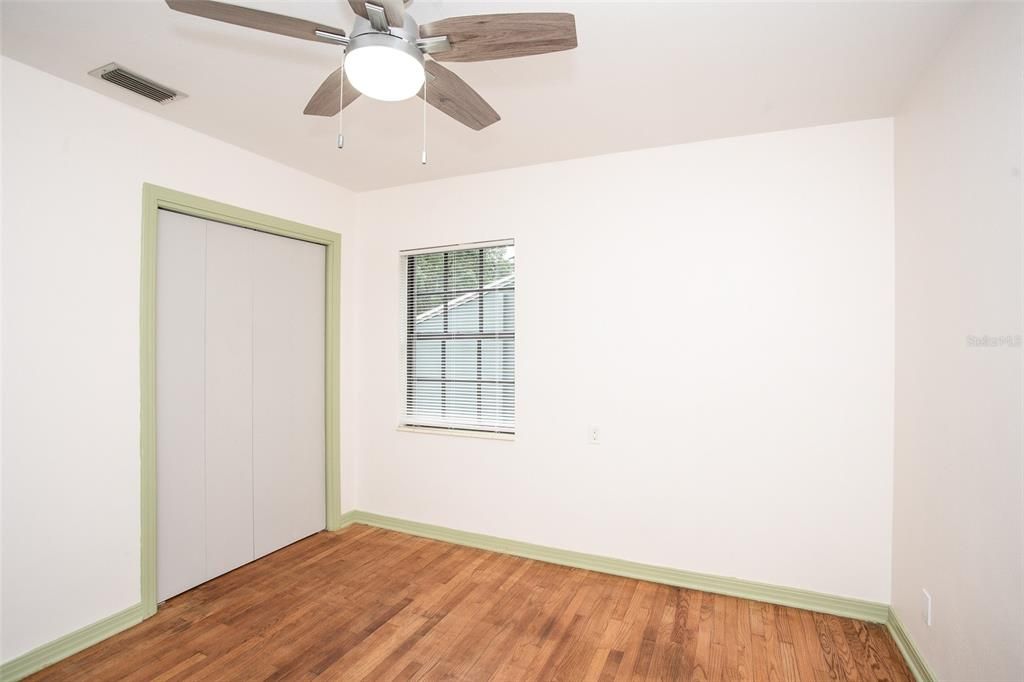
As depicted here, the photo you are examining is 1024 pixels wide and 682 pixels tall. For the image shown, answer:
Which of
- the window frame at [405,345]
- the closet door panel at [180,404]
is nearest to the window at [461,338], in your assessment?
the window frame at [405,345]

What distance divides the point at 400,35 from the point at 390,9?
10 centimetres

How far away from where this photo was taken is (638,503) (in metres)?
3.05

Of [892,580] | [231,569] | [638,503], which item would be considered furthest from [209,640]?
[892,580]

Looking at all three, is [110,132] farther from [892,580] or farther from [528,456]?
[892,580]

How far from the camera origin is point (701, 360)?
2.91 metres

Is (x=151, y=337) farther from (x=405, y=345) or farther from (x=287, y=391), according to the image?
(x=405, y=345)

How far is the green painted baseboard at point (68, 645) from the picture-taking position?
2.10 m

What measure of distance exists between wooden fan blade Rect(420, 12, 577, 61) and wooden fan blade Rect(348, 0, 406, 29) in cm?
8

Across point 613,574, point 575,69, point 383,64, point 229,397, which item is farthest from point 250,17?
point 613,574

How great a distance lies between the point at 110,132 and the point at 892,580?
4632 millimetres

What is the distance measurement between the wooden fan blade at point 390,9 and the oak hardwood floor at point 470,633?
249 centimetres

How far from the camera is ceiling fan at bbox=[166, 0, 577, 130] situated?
1343 millimetres

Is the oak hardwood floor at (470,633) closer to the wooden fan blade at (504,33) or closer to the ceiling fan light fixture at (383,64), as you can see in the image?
the ceiling fan light fixture at (383,64)

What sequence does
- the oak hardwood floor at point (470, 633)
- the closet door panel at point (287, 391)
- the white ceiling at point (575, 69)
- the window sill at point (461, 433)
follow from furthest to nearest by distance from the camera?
the window sill at point (461, 433) → the closet door panel at point (287, 391) → the oak hardwood floor at point (470, 633) → the white ceiling at point (575, 69)
